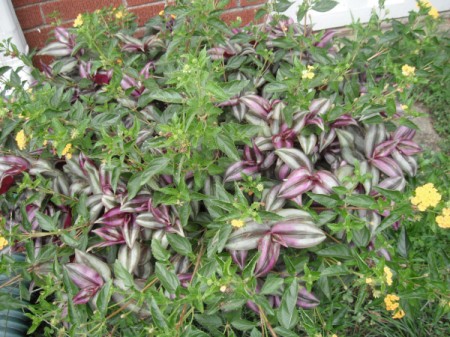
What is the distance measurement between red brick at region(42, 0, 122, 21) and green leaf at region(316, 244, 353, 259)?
1952mm

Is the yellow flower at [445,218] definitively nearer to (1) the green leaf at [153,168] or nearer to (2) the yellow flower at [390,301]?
(2) the yellow flower at [390,301]

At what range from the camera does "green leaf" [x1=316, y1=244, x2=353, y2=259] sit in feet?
4.00

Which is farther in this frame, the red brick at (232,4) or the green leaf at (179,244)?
the red brick at (232,4)

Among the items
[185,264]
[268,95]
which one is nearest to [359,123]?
[268,95]

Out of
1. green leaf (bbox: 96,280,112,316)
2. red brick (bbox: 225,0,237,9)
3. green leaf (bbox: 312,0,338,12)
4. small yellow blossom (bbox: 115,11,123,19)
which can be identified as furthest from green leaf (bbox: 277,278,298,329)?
red brick (bbox: 225,0,237,9)

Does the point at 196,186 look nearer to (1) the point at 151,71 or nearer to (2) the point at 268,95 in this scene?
(2) the point at 268,95

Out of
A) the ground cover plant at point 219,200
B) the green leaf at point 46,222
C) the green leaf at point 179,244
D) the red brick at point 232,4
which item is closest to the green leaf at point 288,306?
the ground cover plant at point 219,200

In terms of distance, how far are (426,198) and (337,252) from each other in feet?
0.99

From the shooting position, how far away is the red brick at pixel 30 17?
2.39 meters

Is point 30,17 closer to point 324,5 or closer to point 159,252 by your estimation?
point 324,5

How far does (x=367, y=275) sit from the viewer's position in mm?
1095

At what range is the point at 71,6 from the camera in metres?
2.42

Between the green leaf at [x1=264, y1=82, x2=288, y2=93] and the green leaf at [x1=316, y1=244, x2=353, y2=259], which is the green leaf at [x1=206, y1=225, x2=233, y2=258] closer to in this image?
the green leaf at [x1=316, y1=244, x2=353, y2=259]

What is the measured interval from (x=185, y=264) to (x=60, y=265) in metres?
0.41
